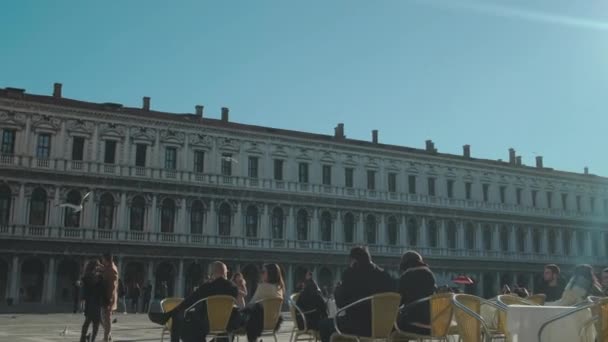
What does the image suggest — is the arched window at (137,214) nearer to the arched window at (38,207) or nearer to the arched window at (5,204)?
the arched window at (38,207)

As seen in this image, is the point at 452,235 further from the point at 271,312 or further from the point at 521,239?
the point at 271,312

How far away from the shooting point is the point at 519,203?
167 ft

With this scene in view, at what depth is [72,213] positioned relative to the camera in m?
34.1

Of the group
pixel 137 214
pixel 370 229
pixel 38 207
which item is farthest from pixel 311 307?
pixel 370 229

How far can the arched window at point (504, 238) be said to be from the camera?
4931cm

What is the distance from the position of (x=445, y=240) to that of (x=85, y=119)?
25.5 metres

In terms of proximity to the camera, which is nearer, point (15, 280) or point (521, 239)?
point (15, 280)

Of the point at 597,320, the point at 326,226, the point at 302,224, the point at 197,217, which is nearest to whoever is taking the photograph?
the point at 597,320

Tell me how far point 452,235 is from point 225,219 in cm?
1752

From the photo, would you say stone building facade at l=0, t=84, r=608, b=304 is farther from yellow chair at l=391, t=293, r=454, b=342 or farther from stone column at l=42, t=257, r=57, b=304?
yellow chair at l=391, t=293, r=454, b=342

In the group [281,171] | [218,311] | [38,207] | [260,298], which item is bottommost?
[218,311]

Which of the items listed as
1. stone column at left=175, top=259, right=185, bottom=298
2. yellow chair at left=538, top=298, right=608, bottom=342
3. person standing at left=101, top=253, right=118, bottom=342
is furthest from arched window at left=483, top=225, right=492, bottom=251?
yellow chair at left=538, top=298, right=608, bottom=342

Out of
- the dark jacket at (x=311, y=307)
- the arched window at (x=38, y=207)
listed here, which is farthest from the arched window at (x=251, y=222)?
the dark jacket at (x=311, y=307)

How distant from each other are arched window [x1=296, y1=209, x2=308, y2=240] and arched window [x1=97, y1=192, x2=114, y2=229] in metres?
11.4
